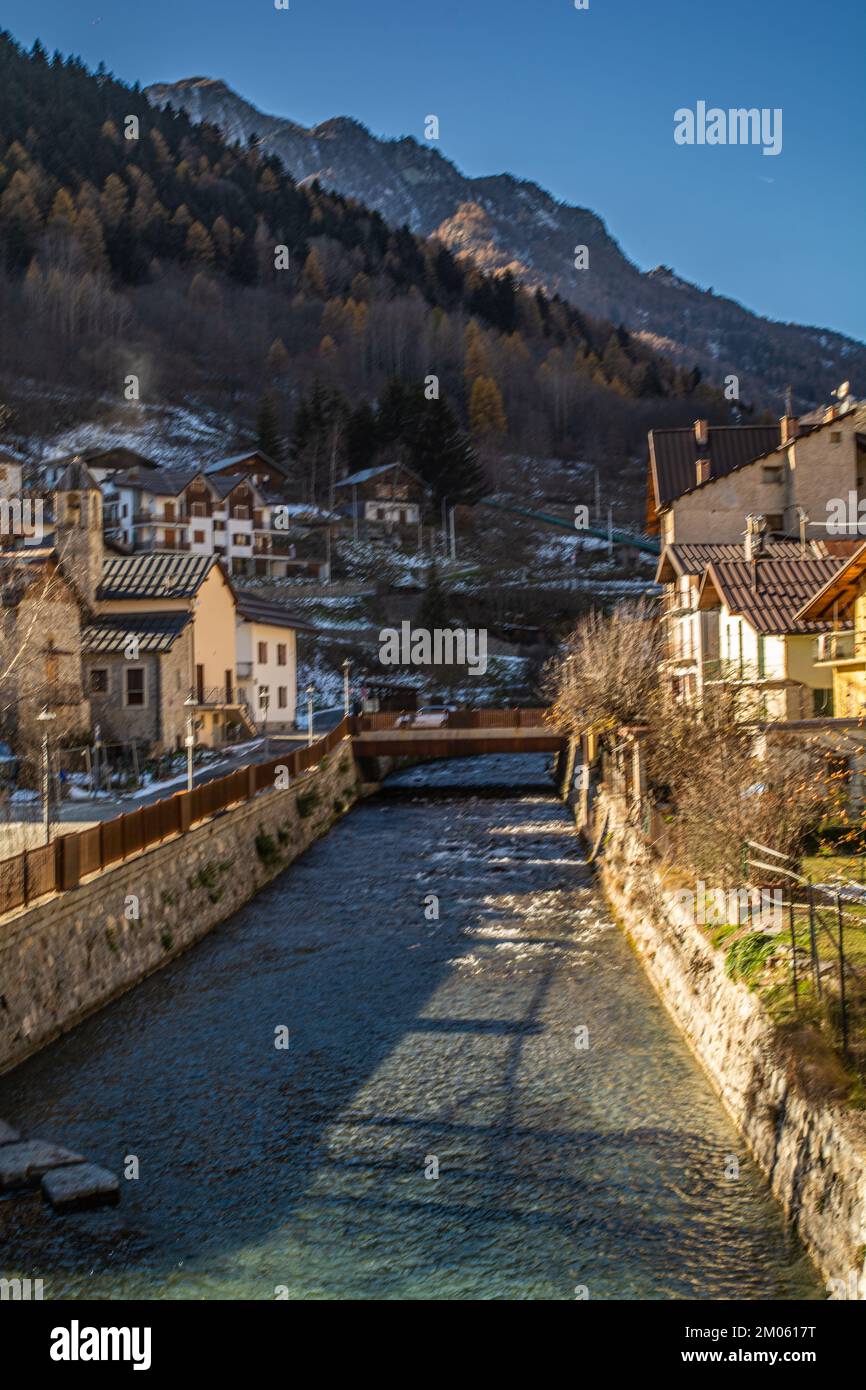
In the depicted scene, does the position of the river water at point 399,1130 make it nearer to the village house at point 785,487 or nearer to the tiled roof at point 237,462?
the village house at point 785,487

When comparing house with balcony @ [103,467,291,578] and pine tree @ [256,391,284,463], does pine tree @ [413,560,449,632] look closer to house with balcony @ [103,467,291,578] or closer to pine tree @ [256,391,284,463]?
house with balcony @ [103,467,291,578]

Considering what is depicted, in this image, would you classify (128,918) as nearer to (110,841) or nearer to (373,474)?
(110,841)

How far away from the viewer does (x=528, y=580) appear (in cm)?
8556

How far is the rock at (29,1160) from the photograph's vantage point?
13398 millimetres

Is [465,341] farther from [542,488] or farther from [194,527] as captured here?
[194,527]

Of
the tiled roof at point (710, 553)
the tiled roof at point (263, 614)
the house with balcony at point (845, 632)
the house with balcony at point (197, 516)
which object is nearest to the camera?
the house with balcony at point (845, 632)

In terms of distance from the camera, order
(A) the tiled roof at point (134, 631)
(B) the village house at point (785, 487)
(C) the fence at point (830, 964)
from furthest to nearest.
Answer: (B) the village house at point (785, 487), (A) the tiled roof at point (134, 631), (C) the fence at point (830, 964)

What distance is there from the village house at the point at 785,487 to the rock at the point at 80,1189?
3666 centimetres

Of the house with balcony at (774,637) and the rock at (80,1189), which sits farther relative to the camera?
the house with balcony at (774,637)

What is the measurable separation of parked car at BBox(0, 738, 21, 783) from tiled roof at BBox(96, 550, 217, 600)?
991 centimetres

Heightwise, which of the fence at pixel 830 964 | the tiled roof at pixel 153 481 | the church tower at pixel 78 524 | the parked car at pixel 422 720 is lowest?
the fence at pixel 830 964

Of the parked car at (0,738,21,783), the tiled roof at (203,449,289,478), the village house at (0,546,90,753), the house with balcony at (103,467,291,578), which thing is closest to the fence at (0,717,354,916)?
the parked car at (0,738,21,783)

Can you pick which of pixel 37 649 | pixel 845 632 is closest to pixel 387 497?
pixel 37 649

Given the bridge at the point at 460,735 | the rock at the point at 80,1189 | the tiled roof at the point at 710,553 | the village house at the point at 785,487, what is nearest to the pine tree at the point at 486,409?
the village house at the point at 785,487
